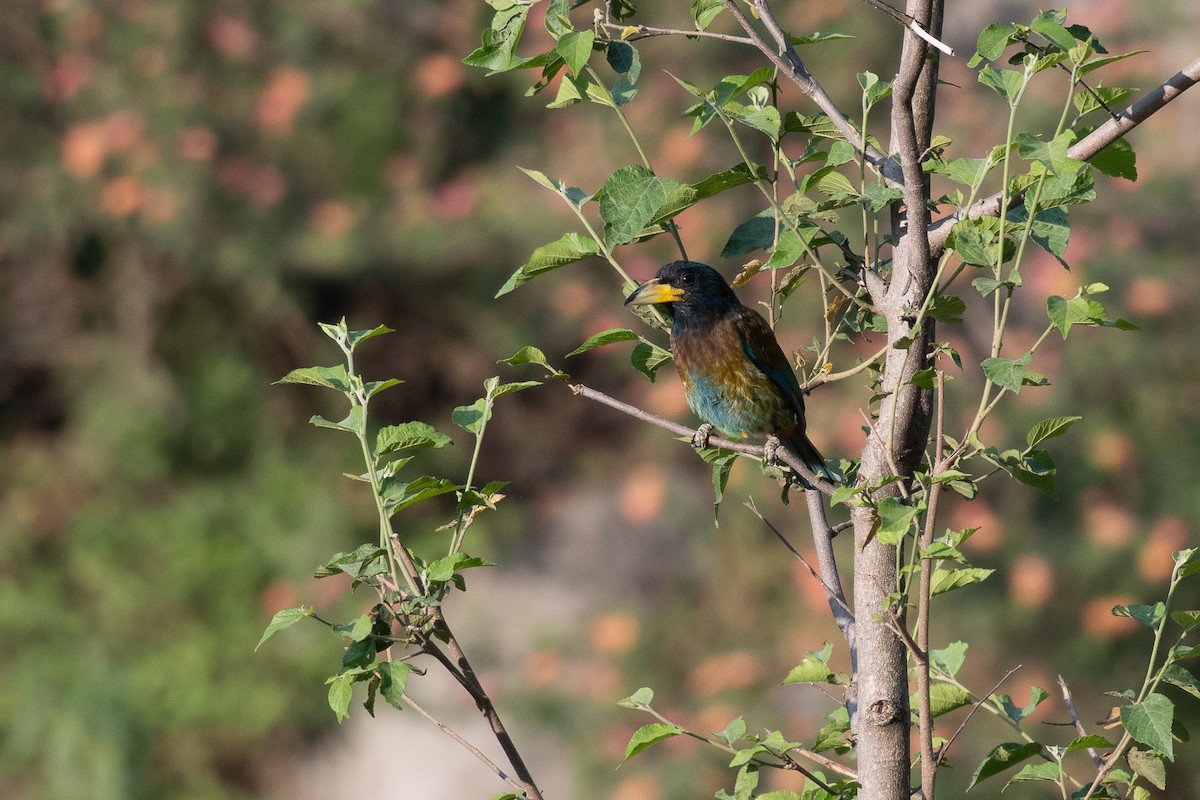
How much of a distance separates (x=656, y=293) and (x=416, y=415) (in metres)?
4.14

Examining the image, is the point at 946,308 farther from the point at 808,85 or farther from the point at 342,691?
the point at 342,691

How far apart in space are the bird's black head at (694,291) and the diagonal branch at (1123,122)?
4.07 ft

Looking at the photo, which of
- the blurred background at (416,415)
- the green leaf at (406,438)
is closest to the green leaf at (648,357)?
the green leaf at (406,438)

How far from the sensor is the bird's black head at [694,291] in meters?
2.87

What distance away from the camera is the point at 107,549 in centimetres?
631

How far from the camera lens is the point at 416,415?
21.9 feet

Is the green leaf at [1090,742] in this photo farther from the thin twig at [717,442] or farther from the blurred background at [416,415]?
the blurred background at [416,415]

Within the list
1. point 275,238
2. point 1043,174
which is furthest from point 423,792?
point 1043,174

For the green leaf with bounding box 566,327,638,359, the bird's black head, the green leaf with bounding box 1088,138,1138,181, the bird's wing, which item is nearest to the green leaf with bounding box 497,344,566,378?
the green leaf with bounding box 566,327,638,359

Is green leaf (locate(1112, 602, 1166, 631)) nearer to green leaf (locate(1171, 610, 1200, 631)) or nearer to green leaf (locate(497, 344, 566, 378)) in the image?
green leaf (locate(1171, 610, 1200, 631))

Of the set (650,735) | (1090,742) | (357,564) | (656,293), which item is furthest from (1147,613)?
(656,293)

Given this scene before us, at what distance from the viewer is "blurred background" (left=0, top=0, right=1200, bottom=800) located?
187 inches

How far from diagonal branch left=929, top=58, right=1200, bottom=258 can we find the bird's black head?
1241mm

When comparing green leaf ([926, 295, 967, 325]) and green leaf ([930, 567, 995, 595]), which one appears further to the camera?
green leaf ([930, 567, 995, 595])
